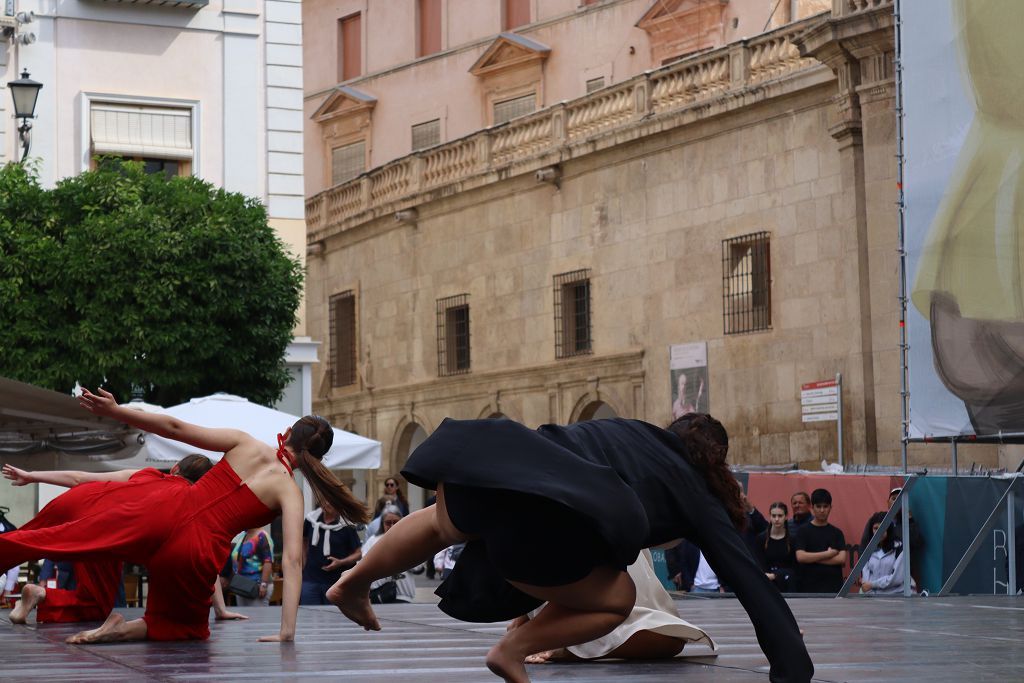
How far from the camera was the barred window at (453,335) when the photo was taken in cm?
3572

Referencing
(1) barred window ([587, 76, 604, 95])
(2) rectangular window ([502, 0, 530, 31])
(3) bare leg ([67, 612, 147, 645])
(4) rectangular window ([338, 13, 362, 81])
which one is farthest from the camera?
(4) rectangular window ([338, 13, 362, 81])

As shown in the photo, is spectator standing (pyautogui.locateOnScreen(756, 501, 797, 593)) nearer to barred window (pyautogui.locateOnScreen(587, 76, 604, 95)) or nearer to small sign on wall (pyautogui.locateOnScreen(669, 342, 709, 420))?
small sign on wall (pyautogui.locateOnScreen(669, 342, 709, 420))

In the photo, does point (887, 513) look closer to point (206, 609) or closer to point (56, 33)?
point (206, 609)

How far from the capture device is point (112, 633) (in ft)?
32.9

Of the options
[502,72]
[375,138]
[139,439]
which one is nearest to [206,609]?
[139,439]

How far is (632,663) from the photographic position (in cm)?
902

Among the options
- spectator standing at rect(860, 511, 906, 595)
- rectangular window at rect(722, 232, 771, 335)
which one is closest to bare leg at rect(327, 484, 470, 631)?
spectator standing at rect(860, 511, 906, 595)

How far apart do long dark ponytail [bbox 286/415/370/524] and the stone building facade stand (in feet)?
51.1

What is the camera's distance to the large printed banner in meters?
16.4

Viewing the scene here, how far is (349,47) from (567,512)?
147 ft

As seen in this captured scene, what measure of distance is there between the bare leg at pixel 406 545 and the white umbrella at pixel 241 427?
10442 mm

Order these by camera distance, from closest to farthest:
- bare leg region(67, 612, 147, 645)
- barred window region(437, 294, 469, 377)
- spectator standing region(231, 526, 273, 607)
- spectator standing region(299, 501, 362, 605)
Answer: bare leg region(67, 612, 147, 645) < spectator standing region(299, 501, 362, 605) < spectator standing region(231, 526, 273, 607) < barred window region(437, 294, 469, 377)

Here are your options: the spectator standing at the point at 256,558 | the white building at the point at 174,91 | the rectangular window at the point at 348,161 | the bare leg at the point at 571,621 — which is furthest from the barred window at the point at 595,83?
the bare leg at the point at 571,621

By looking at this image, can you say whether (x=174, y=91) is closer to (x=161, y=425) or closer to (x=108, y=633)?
(x=108, y=633)
